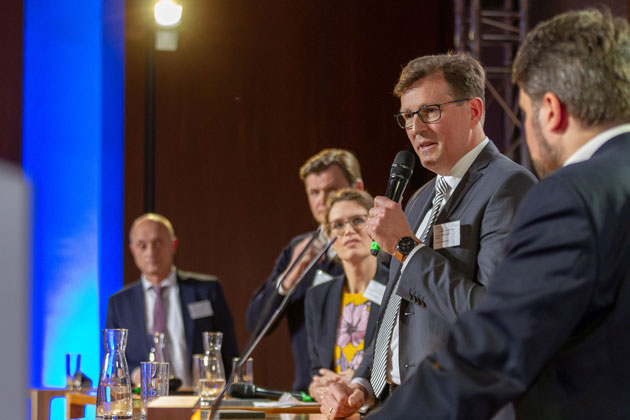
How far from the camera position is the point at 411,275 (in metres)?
1.83

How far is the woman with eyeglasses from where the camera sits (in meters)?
3.15

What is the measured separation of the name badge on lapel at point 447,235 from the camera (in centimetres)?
192

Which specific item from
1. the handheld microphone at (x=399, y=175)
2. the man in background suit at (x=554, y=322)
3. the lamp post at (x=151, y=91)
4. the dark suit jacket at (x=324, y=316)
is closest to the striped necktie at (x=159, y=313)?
the dark suit jacket at (x=324, y=316)

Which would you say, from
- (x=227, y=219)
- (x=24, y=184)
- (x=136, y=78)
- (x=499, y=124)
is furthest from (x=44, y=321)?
(x=24, y=184)

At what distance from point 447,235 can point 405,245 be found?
0.51 ft

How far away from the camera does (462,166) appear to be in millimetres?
2090

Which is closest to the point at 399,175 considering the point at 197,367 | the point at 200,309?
the point at 197,367

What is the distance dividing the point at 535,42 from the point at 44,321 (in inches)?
171

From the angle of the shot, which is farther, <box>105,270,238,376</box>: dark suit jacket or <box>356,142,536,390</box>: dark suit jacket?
<box>105,270,238,376</box>: dark suit jacket

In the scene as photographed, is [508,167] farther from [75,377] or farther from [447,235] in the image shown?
[75,377]

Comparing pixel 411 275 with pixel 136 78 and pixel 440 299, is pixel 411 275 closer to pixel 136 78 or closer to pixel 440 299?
pixel 440 299

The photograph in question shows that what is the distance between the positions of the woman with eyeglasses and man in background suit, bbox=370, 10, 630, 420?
6.64 ft

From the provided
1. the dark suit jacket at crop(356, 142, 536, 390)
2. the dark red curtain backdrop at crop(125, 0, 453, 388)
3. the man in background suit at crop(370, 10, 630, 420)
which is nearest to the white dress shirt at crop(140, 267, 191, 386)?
the dark red curtain backdrop at crop(125, 0, 453, 388)

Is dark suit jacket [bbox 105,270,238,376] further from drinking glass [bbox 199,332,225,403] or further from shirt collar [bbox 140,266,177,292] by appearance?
drinking glass [bbox 199,332,225,403]
